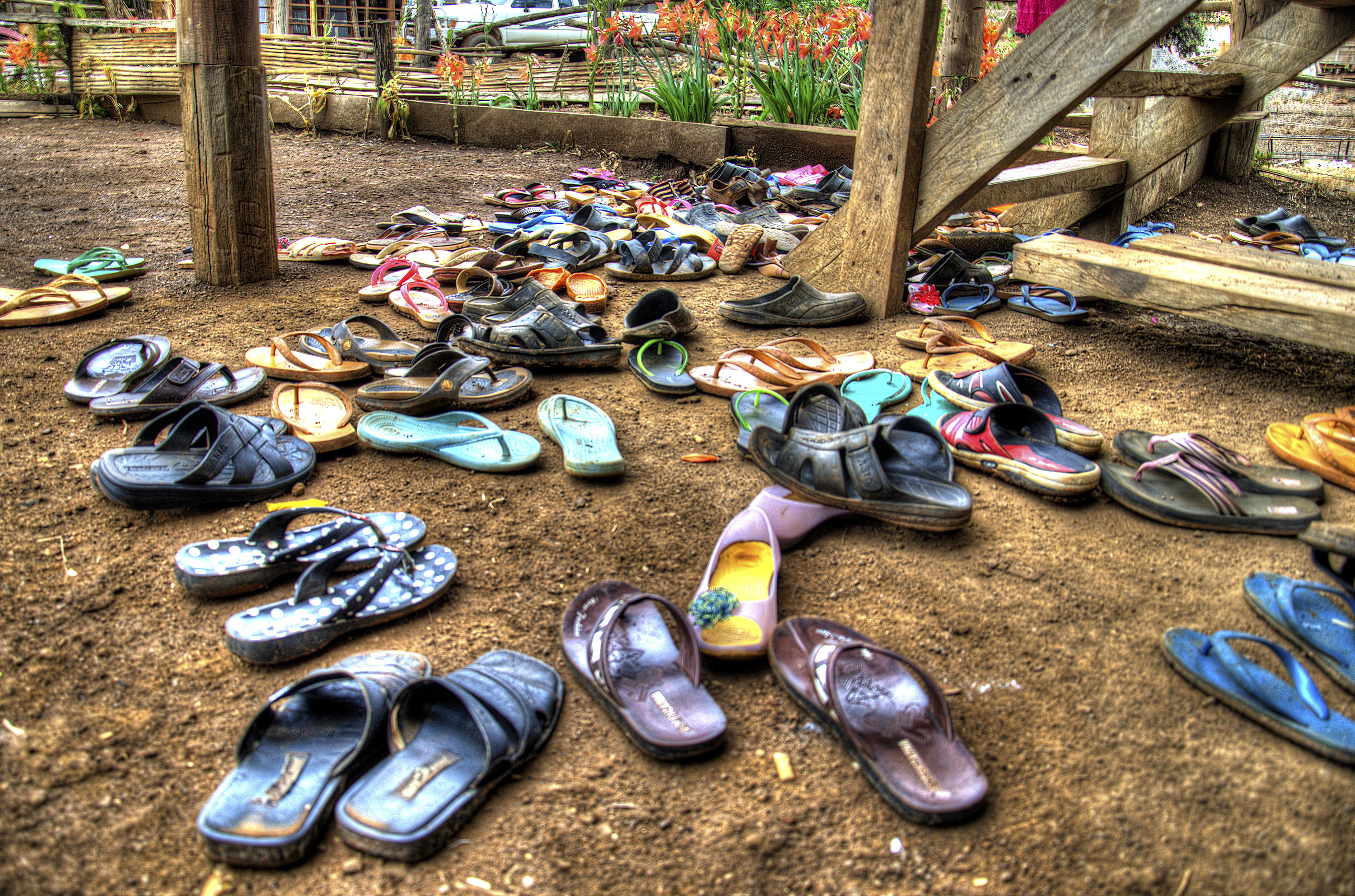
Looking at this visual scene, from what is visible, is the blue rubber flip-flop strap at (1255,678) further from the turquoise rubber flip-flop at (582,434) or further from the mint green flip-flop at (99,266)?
the mint green flip-flop at (99,266)

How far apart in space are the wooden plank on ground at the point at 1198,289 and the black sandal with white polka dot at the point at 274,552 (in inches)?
96.3

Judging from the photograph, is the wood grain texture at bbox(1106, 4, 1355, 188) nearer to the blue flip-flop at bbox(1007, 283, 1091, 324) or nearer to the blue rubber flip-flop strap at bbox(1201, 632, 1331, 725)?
the blue flip-flop at bbox(1007, 283, 1091, 324)

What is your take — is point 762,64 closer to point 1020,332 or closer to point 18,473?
point 1020,332

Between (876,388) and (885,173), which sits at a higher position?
(885,173)

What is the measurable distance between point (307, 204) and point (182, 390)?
318cm

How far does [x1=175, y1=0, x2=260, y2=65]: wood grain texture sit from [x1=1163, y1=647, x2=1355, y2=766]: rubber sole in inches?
150

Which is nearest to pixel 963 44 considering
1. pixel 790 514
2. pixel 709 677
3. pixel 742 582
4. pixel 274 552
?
pixel 790 514

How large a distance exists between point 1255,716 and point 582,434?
64.5 inches

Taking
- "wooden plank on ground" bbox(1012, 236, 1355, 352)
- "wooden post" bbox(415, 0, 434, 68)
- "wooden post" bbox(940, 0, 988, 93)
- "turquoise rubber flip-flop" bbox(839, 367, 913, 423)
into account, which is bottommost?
"turquoise rubber flip-flop" bbox(839, 367, 913, 423)

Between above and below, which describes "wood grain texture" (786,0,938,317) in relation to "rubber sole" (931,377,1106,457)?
above

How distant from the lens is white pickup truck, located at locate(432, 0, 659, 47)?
12.7 meters

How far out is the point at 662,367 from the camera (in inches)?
115

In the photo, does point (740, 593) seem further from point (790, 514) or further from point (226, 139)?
point (226, 139)

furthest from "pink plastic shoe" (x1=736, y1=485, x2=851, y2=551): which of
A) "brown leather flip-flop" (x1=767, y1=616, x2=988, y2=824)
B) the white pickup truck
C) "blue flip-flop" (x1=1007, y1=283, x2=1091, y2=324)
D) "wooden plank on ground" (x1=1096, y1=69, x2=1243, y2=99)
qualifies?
the white pickup truck
